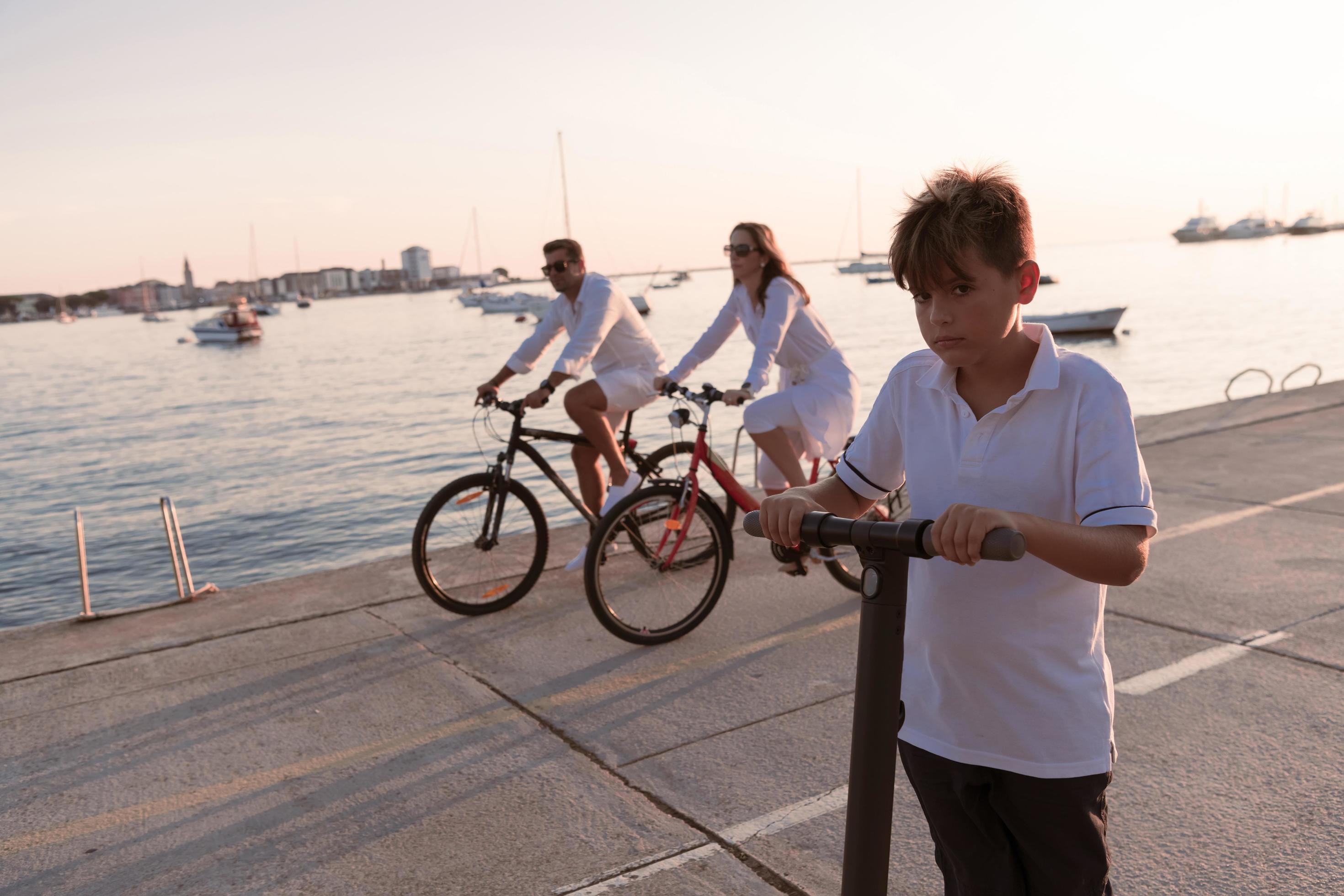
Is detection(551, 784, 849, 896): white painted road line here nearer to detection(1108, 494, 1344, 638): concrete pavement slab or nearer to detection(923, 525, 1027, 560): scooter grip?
detection(923, 525, 1027, 560): scooter grip

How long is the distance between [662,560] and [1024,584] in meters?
3.72

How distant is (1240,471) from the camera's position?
812 cm

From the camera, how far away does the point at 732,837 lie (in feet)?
10.6

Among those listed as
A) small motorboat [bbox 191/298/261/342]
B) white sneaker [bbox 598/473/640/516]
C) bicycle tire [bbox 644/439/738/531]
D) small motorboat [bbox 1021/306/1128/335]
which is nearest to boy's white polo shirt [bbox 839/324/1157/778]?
bicycle tire [bbox 644/439/738/531]

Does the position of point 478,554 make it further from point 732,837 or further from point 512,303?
point 512,303

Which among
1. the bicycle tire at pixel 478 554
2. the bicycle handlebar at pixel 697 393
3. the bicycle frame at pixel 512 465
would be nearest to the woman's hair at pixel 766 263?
the bicycle handlebar at pixel 697 393

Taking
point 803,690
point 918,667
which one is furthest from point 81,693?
point 918,667

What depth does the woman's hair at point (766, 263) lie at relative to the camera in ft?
18.5

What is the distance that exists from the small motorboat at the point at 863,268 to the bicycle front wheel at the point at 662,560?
163840 mm

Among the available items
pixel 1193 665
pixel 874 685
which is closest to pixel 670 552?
pixel 1193 665

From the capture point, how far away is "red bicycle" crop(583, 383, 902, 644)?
5.23 metres

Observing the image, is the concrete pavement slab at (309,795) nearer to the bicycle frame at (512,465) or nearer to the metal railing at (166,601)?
the bicycle frame at (512,465)

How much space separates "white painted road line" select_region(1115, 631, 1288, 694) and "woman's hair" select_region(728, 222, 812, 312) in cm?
248

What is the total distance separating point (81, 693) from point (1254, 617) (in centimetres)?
534
